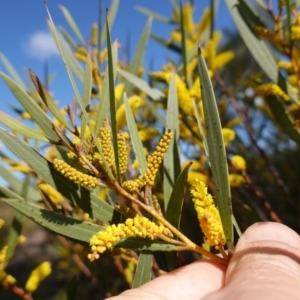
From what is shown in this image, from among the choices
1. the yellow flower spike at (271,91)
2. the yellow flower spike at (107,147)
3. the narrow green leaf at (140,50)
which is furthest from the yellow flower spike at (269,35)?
the yellow flower spike at (107,147)

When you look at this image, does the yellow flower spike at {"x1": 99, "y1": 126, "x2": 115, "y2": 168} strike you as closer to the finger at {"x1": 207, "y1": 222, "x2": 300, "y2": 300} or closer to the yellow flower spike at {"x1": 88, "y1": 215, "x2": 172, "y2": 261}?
the yellow flower spike at {"x1": 88, "y1": 215, "x2": 172, "y2": 261}

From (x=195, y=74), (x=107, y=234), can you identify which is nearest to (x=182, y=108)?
(x=195, y=74)

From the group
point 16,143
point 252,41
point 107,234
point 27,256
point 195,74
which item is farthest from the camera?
point 27,256

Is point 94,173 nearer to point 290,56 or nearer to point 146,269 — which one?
point 146,269

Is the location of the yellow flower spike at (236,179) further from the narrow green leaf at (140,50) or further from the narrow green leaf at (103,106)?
the narrow green leaf at (103,106)

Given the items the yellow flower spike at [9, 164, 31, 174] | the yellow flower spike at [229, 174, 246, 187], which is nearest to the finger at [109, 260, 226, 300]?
the yellow flower spike at [229, 174, 246, 187]
